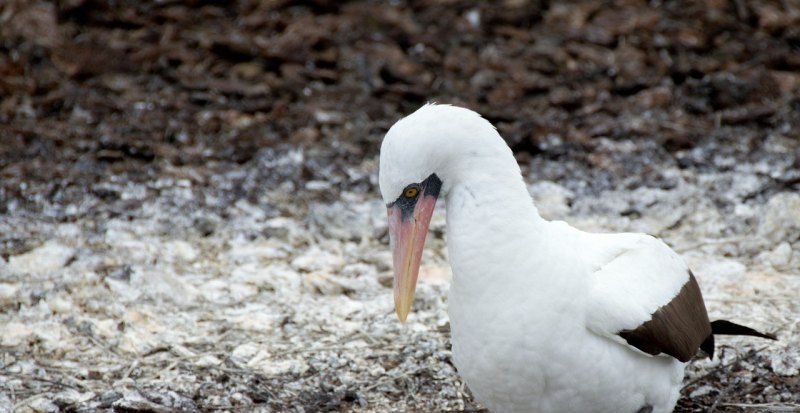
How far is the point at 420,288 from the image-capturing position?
5.54 m

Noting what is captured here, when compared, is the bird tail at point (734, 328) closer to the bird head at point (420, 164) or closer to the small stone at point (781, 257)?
the small stone at point (781, 257)

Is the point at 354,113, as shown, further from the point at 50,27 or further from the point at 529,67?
the point at 50,27

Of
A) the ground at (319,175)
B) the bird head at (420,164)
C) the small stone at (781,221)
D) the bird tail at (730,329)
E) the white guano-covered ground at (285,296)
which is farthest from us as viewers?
the small stone at (781,221)

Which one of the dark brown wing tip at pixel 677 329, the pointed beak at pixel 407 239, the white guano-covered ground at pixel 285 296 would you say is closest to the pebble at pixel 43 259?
the white guano-covered ground at pixel 285 296

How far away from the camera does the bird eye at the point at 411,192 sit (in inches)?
142

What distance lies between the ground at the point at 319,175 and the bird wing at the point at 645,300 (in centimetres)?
64

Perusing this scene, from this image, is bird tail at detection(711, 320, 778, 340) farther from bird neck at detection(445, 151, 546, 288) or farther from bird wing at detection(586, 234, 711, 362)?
bird neck at detection(445, 151, 546, 288)

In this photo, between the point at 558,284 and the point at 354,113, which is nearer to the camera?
the point at 558,284

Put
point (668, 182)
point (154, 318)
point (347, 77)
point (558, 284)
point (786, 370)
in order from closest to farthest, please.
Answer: point (558, 284) → point (786, 370) → point (154, 318) → point (668, 182) → point (347, 77)

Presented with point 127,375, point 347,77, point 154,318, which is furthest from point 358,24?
point 127,375

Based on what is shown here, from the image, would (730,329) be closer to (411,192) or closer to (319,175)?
(411,192)

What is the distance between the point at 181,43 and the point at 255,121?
48.8 inches

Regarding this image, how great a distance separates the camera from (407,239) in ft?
12.2

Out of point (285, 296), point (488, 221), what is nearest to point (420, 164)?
point (488, 221)
